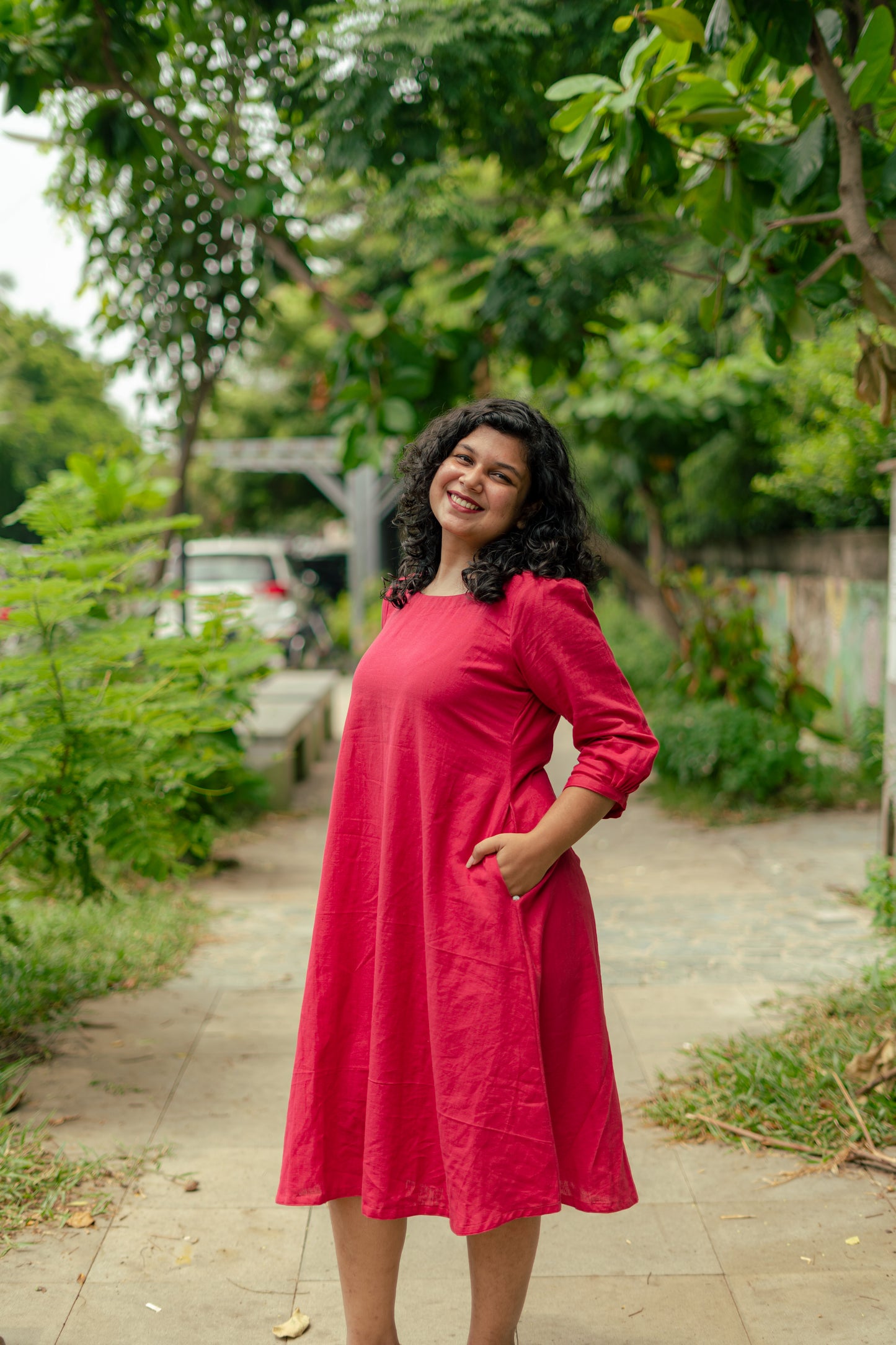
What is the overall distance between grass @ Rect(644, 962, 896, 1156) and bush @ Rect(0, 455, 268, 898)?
1639 millimetres

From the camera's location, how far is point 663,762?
7.47 meters

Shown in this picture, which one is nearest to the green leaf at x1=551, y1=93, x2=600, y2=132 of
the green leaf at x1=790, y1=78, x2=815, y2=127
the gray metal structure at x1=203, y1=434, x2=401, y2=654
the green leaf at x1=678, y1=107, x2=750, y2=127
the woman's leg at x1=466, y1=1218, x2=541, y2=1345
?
the green leaf at x1=678, y1=107, x2=750, y2=127

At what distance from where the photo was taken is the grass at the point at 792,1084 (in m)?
3.06

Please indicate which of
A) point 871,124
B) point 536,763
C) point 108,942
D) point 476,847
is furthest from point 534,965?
point 108,942

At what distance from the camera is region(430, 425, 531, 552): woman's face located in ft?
6.83

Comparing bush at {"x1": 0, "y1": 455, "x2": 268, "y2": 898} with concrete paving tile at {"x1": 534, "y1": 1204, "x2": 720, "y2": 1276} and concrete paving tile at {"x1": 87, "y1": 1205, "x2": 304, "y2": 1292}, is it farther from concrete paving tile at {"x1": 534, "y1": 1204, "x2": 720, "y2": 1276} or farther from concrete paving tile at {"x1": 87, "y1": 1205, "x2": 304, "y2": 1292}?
concrete paving tile at {"x1": 534, "y1": 1204, "x2": 720, "y2": 1276}

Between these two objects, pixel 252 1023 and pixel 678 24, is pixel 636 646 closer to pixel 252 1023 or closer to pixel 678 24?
pixel 252 1023

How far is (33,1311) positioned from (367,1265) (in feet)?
2.62

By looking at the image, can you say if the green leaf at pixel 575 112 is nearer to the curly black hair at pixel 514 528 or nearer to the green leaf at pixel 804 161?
the green leaf at pixel 804 161

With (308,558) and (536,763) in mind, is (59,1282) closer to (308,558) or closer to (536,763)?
(536,763)

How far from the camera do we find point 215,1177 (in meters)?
2.98

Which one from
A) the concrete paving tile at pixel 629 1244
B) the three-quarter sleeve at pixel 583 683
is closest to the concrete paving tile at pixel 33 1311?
the concrete paving tile at pixel 629 1244

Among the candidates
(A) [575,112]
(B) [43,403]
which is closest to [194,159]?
(A) [575,112]

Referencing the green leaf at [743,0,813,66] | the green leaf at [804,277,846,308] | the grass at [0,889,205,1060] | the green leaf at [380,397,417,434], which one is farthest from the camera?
the green leaf at [380,397,417,434]
